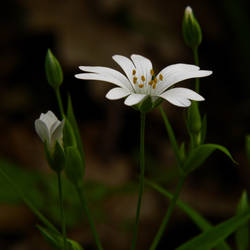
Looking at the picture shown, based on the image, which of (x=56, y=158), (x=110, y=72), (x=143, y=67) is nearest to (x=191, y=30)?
(x=143, y=67)

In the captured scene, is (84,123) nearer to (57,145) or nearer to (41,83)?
(41,83)

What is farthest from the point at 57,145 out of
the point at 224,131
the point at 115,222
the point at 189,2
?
the point at 189,2

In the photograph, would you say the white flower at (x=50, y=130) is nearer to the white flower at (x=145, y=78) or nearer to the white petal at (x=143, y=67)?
the white flower at (x=145, y=78)

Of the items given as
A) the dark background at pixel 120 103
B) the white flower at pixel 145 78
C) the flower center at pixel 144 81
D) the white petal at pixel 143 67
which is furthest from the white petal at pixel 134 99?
the dark background at pixel 120 103

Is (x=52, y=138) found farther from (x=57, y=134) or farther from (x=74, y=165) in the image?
(x=74, y=165)

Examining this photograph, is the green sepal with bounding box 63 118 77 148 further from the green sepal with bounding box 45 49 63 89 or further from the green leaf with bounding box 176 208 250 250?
the green leaf with bounding box 176 208 250 250

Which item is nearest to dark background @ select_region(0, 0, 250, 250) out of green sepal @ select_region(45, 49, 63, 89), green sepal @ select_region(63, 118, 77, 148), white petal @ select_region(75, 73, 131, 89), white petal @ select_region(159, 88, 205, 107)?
green sepal @ select_region(45, 49, 63, 89)
